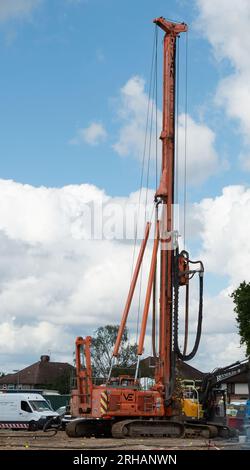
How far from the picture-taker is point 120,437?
27.3 meters

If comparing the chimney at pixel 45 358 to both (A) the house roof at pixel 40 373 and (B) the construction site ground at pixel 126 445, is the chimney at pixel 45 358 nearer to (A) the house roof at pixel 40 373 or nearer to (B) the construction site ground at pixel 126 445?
(A) the house roof at pixel 40 373

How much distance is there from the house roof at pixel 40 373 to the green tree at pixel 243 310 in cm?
5161

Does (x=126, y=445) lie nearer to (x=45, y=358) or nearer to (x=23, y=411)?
(x=23, y=411)

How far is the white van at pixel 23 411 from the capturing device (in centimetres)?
4559

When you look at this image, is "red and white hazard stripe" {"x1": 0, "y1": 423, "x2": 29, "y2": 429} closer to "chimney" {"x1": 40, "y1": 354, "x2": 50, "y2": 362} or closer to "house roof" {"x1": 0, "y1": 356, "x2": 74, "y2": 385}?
"house roof" {"x1": 0, "y1": 356, "x2": 74, "y2": 385}

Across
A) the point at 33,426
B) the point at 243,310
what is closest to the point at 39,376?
the point at 243,310

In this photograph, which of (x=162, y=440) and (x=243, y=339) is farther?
(x=243, y=339)

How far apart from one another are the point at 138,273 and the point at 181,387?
4.52m

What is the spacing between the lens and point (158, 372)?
2912 centimetres

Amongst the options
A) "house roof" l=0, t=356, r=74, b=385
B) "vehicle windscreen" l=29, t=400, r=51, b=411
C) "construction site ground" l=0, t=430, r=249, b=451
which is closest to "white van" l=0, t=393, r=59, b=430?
"vehicle windscreen" l=29, t=400, r=51, b=411

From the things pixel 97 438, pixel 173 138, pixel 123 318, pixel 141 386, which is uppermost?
pixel 173 138
